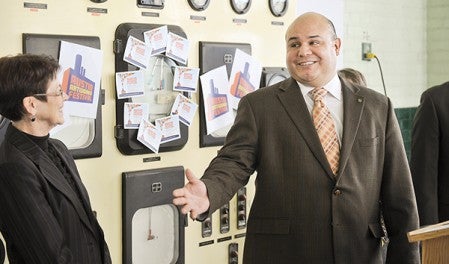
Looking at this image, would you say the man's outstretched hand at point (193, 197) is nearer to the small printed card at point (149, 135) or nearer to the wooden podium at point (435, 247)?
the wooden podium at point (435, 247)

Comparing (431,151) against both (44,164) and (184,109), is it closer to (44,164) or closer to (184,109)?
(184,109)

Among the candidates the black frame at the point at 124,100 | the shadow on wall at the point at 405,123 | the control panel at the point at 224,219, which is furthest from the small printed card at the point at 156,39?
the shadow on wall at the point at 405,123

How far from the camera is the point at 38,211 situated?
95.7 inches

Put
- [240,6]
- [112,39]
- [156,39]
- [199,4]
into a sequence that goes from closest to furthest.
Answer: [112,39] < [156,39] < [199,4] < [240,6]

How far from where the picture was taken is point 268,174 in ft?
9.02

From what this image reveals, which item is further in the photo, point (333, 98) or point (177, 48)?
point (177, 48)

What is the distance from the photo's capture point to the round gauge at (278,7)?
4043 millimetres

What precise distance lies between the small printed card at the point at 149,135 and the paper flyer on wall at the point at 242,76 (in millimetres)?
595

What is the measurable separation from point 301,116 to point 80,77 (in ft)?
3.42

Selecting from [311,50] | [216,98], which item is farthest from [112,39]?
[311,50]

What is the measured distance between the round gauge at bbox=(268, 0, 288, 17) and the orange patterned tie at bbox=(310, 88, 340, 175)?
1372 millimetres

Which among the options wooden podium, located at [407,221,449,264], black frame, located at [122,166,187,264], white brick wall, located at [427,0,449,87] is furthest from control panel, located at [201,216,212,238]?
white brick wall, located at [427,0,449,87]

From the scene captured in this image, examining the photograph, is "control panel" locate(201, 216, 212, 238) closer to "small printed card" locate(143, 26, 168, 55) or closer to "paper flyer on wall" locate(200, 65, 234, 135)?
"paper flyer on wall" locate(200, 65, 234, 135)

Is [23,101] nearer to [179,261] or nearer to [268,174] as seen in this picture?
[268,174]
